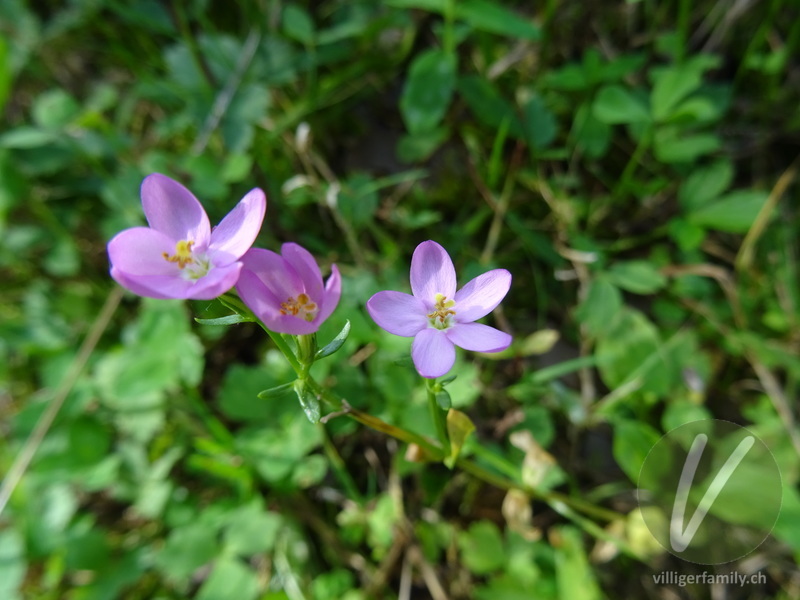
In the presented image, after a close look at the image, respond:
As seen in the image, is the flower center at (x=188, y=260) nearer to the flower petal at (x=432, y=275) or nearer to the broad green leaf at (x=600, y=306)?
the flower petal at (x=432, y=275)

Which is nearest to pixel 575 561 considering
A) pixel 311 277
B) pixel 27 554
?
pixel 311 277

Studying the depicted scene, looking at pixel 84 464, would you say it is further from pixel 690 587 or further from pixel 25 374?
pixel 690 587

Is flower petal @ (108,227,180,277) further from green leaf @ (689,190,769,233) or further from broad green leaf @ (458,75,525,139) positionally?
green leaf @ (689,190,769,233)

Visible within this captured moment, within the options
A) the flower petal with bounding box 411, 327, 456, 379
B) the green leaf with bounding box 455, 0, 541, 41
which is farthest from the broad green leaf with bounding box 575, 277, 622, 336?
the flower petal with bounding box 411, 327, 456, 379

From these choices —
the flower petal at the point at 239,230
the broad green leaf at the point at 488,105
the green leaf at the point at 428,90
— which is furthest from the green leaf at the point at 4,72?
the flower petal at the point at 239,230

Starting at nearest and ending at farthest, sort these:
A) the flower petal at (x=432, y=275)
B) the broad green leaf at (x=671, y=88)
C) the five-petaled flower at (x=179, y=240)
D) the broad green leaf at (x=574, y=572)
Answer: the five-petaled flower at (x=179, y=240) → the flower petal at (x=432, y=275) → the broad green leaf at (x=574, y=572) → the broad green leaf at (x=671, y=88)
